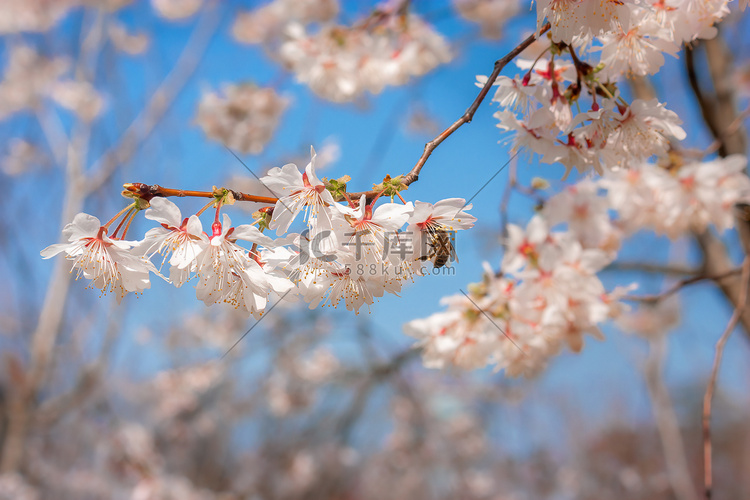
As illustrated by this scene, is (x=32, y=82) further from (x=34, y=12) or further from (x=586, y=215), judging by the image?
(x=586, y=215)

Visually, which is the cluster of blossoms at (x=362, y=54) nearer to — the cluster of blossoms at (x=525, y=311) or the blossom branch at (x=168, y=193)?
the cluster of blossoms at (x=525, y=311)

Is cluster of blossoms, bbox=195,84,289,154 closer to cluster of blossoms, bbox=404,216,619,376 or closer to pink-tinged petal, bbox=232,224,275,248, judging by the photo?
cluster of blossoms, bbox=404,216,619,376

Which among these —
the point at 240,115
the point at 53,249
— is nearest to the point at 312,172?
the point at 53,249

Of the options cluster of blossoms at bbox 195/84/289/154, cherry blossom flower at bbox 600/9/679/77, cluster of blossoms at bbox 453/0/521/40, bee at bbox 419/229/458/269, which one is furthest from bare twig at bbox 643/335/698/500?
bee at bbox 419/229/458/269

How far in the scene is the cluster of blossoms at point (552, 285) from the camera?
117 cm

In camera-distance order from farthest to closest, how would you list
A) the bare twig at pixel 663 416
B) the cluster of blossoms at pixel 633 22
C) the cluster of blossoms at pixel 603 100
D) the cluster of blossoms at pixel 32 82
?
the cluster of blossoms at pixel 32 82 → the bare twig at pixel 663 416 → the cluster of blossoms at pixel 603 100 → the cluster of blossoms at pixel 633 22

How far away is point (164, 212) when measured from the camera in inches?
26.4

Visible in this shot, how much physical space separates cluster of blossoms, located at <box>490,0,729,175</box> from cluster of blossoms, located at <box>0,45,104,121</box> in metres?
4.68

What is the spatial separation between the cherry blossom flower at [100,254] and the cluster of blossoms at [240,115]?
1919 millimetres

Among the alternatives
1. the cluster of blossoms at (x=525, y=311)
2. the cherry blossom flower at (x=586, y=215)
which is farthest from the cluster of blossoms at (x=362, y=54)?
the cluster of blossoms at (x=525, y=311)

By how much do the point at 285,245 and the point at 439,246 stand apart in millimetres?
232

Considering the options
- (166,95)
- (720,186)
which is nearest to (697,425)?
(720,186)

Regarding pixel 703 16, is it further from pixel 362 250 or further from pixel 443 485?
pixel 443 485

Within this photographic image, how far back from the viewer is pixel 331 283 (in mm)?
761
